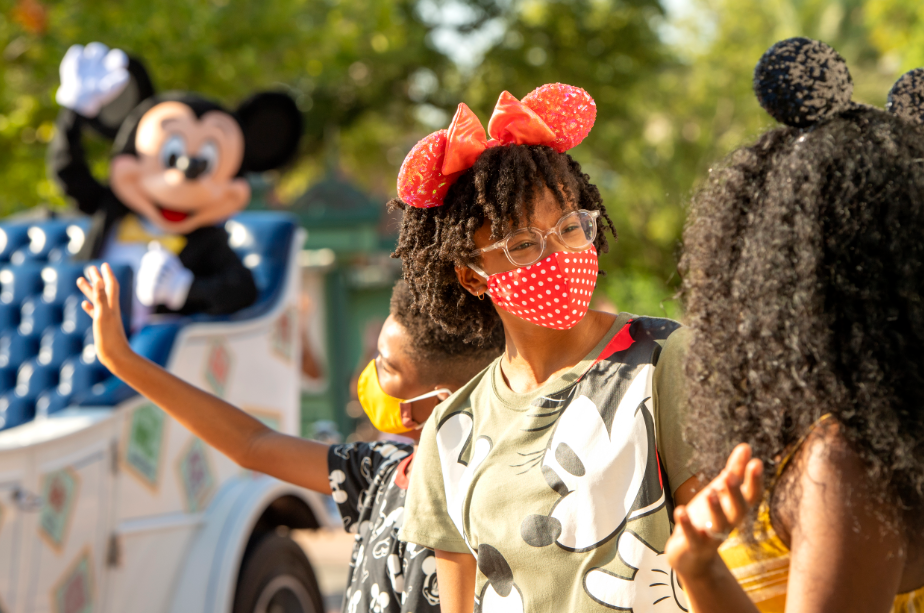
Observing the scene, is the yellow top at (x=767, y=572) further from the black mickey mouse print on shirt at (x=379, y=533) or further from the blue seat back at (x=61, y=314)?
the blue seat back at (x=61, y=314)

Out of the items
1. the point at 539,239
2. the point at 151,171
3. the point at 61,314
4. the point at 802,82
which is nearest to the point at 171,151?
the point at 151,171

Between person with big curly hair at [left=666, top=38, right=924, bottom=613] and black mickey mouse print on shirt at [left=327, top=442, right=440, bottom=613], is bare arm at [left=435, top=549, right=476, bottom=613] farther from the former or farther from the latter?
person with big curly hair at [left=666, top=38, right=924, bottom=613]

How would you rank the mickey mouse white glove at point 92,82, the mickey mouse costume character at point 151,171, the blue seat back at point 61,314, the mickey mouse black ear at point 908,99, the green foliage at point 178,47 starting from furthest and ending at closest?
the green foliage at point 178,47
the mickey mouse white glove at point 92,82
the mickey mouse costume character at point 151,171
the blue seat back at point 61,314
the mickey mouse black ear at point 908,99

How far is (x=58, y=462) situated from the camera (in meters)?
2.87

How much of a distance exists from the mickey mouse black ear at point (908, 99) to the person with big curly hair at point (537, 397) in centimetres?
44

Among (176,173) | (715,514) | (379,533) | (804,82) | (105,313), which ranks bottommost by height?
(379,533)

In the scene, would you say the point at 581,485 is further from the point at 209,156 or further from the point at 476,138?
the point at 209,156

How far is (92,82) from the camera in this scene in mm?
4539

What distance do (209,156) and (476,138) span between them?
10.3 feet

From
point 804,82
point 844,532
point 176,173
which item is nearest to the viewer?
point 844,532

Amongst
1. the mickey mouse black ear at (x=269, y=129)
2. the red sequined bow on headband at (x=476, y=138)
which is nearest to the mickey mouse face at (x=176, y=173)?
the mickey mouse black ear at (x=269, y=129)

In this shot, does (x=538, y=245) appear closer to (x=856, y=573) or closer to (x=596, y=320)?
(x=596, y=320)

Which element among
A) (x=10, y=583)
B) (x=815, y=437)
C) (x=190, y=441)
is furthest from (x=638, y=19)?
(x=815, y=437)

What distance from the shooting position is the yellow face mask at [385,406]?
2010 mm
